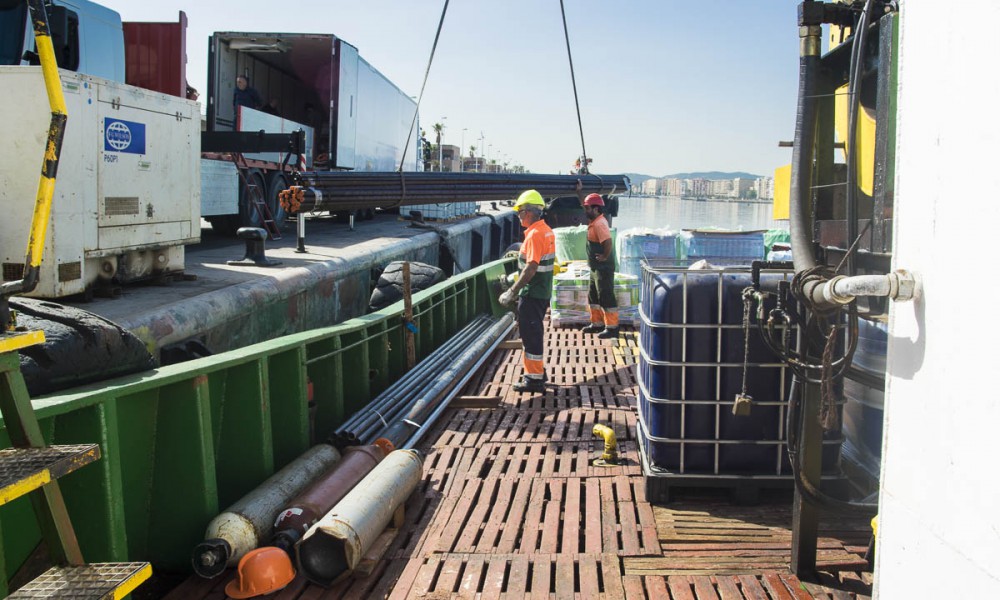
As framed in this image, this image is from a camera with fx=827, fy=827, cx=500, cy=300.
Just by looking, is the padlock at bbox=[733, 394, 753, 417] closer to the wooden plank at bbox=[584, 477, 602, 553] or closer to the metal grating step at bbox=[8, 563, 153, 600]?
the wooden plank at bbox=[584, 477, 602, 553]

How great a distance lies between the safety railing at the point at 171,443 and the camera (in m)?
3.38

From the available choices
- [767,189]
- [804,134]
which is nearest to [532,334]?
[804,134]

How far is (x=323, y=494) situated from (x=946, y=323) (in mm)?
3124

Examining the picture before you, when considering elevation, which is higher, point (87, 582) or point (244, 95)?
point (244, 95)

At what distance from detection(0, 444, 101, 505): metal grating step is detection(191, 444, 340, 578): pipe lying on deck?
130 centimetres

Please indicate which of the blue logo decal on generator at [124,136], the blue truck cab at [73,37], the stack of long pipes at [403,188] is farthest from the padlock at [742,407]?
the blue truck cab at [73,37]

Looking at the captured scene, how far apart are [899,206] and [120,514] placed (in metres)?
3.15

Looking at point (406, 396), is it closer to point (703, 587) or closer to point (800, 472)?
point (703, 587)

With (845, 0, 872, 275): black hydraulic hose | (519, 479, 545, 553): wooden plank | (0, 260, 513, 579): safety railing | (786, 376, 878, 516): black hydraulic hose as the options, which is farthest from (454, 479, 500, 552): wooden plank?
(845, 0, 872, 275): black hydraulic hose

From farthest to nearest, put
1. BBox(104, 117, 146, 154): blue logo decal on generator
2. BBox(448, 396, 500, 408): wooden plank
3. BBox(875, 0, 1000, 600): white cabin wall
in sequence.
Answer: BBox(448, 396, 500, 408): wooden plank < BBox(104, 117, 146, 154): blue logo decal on generator < BBox(875, 0, 1000, 600): white cabin wall

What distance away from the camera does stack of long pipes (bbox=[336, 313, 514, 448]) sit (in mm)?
5500

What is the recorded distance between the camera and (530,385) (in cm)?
720

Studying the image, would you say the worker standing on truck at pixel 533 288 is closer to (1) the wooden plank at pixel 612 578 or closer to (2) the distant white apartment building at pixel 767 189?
(2) the distant white apartment building at pixel 767 189

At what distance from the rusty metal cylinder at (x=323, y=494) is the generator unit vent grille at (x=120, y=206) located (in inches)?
103
